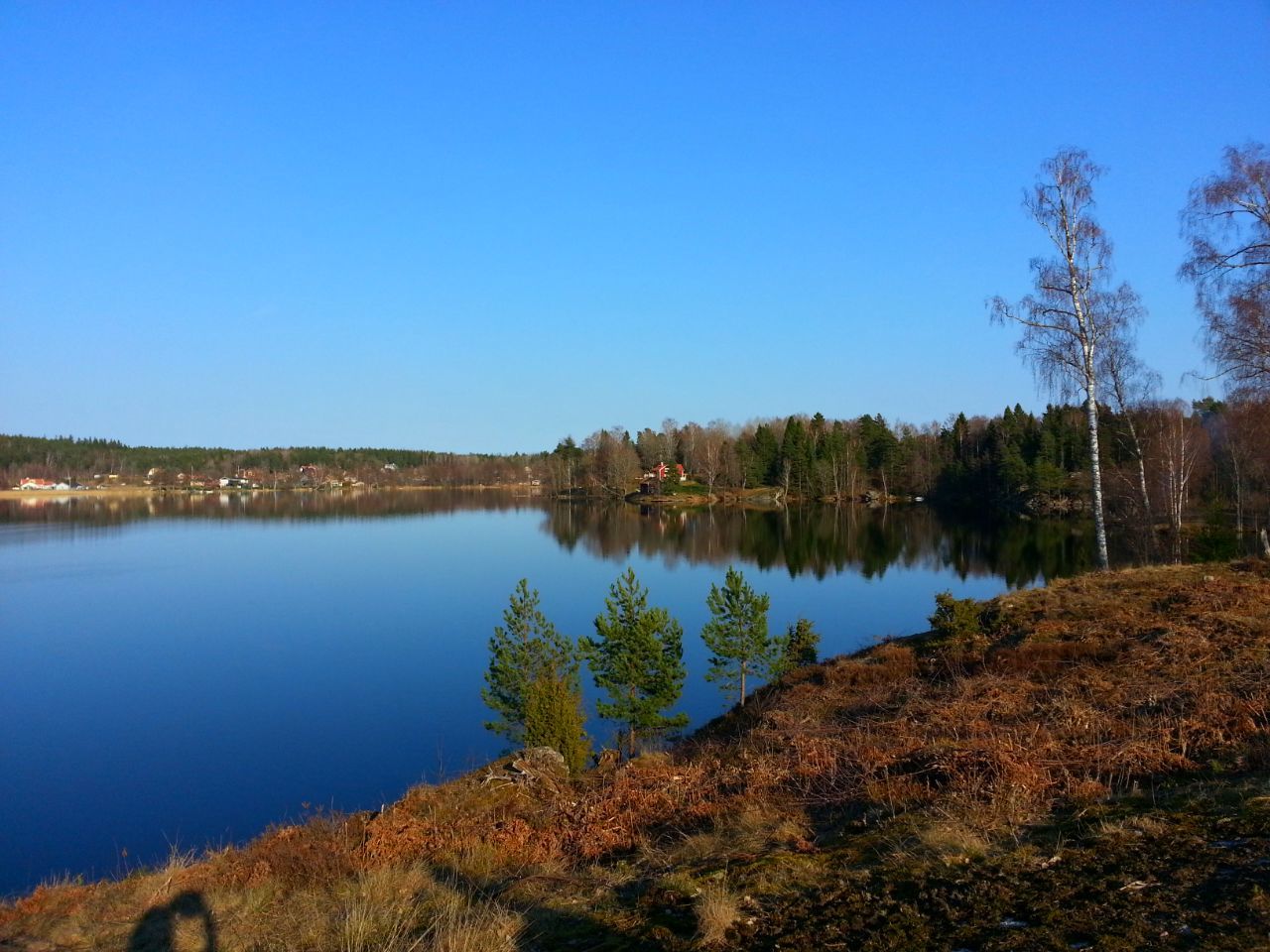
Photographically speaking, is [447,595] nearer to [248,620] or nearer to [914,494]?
[248,620]

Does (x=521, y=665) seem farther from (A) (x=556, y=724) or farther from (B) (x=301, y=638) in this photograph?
(B) (x=301, y=638)

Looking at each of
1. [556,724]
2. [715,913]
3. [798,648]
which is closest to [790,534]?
[798,648]

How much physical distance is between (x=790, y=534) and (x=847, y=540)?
709 centimetres

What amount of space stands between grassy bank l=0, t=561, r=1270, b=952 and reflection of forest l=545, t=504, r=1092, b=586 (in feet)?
102

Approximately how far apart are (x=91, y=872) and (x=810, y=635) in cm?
1627

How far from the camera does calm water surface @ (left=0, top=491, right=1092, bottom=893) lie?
1745 centimetres

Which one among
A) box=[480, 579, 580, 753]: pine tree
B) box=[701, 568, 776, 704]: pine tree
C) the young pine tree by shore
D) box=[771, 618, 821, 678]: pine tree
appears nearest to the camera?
the young pine tree by shore

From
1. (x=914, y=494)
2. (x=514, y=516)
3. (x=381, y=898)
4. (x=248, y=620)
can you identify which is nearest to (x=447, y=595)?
(x=248, y=620)

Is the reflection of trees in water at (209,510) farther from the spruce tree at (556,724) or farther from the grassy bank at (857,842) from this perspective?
the grassy bank at (857,842)

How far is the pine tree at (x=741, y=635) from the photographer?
20688 millimetres

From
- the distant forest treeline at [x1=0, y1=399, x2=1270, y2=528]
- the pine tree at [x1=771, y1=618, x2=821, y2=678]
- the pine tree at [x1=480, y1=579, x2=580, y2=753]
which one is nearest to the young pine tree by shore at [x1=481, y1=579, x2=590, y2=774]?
the pine tree at [x1=480, y1=579, x2=580, y2=753]

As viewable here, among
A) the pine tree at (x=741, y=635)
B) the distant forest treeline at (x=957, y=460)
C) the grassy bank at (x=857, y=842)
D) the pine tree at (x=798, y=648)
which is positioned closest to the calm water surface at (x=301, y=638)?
the pine tree at (x=741, y=635)

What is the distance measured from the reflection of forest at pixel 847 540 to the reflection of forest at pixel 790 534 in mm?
74

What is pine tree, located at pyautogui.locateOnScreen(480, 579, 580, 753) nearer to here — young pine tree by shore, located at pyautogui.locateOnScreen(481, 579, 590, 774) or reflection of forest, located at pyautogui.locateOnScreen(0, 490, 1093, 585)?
young pine tree by shore, located at pyautogui.locateOnScreen(481, 579, 590, 774)
